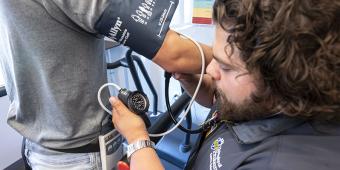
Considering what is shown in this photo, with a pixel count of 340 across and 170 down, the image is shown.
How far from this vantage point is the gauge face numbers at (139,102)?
0.87 m

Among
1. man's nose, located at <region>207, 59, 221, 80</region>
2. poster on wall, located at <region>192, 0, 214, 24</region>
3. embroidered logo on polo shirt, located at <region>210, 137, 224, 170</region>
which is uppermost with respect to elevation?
man's nose, located at <region>207, 59, 221, 80</region>

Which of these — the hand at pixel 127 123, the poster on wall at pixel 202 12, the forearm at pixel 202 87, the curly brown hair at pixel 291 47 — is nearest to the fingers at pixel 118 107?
the hand at pixel 127 123

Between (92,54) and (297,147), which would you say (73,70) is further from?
(297,147)

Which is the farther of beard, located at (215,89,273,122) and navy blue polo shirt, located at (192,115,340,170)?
beard, located at (215,89,273,122)

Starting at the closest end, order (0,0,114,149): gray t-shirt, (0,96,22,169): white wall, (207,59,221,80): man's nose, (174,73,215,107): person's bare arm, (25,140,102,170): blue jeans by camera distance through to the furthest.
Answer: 1. (0,0,114,149): gray t-shirt
2. (207,59,221,80): man's nose
3. (25,140,102,170): blue jeans
4. (174,73,215,107): person's bare arm
5. (0,96,22,169): white wall

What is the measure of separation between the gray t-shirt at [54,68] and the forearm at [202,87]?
1.05 feet

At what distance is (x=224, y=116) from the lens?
0.81 metres

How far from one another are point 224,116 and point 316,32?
0.37 metres

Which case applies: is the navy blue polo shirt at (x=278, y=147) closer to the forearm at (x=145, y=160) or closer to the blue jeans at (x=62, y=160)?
the forearm at (x=145, y=160)

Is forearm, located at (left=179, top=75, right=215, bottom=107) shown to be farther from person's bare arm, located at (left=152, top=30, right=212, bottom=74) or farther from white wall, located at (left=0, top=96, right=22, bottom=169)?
white wall, located at (left=0, top=96, right=22, bottom=169)

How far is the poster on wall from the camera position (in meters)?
2.20

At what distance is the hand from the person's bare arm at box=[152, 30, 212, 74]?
8.4 inches

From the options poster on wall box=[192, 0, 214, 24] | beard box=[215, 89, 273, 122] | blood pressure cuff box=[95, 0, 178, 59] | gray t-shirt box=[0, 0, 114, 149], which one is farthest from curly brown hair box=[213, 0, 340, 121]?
poster on wall box=[192, 0, 214, 24]

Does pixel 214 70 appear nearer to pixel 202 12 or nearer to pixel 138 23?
pixel 138 23
